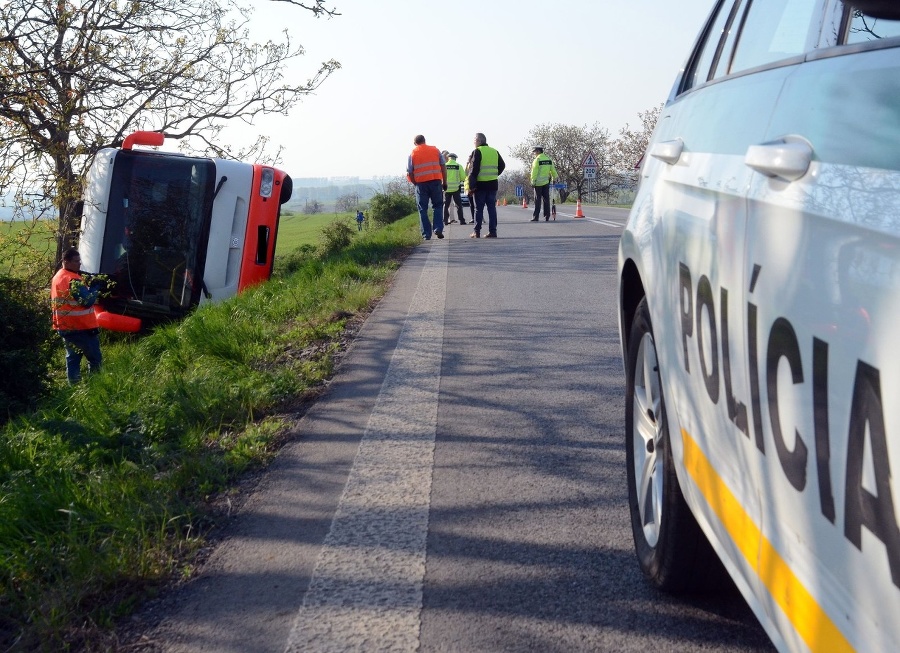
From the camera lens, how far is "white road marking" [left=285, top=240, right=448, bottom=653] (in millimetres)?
2859

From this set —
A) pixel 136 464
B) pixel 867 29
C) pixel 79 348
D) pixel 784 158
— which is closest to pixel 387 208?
pixel 79 348

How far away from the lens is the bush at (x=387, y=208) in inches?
1416

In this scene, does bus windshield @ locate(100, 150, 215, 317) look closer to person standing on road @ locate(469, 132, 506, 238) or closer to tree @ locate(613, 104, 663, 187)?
person standing on road @ locate(469, 132, 506, 238)

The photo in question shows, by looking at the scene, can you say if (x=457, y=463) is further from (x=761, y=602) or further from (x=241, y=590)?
(x=761, y=602)

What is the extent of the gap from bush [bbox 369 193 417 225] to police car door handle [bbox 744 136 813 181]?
3357cm

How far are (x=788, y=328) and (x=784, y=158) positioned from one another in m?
0.36

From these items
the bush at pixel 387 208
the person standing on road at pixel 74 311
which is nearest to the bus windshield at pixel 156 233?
the person standing on road at pixel 74 311

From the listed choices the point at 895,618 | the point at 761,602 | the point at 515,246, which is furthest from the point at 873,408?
the point at 515,246

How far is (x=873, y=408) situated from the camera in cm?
134

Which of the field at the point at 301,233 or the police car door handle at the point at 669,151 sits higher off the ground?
the field at the point at 301,233

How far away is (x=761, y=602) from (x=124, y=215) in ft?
46.0

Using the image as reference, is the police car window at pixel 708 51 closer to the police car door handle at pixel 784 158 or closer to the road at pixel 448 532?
the police car door handle at pixel 784 158

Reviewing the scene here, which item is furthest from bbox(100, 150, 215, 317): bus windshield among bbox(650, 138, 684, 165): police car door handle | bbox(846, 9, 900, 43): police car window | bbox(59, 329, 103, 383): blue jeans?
bbox(846, 9, 900, 43): police car window

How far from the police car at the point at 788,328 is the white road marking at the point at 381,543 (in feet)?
2.71
